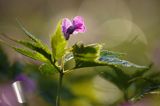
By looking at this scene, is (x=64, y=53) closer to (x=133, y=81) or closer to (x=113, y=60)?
(x=113, y=60)

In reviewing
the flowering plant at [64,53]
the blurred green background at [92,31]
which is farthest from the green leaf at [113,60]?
the blurred green background at [92,31]

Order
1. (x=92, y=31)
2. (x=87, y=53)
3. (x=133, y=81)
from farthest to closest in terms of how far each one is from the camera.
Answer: (x=92, y=31), (x=133, y=81), (x=87, y=53)

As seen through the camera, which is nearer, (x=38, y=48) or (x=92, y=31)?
(x=38, y=48)

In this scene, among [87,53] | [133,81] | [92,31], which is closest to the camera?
[87,53]

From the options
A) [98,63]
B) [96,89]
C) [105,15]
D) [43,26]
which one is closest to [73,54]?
[98,63]

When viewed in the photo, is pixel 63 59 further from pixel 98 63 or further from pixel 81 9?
pixel 81 9

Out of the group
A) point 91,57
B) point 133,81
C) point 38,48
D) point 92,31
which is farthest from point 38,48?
point 92,31

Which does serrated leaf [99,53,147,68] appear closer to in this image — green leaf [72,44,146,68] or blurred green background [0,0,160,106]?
green leaf [72,44,146,68]

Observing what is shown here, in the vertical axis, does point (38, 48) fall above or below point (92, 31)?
below

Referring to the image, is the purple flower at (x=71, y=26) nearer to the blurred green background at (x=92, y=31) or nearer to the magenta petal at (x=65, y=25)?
the magenta petal at (x=65, y=25)
